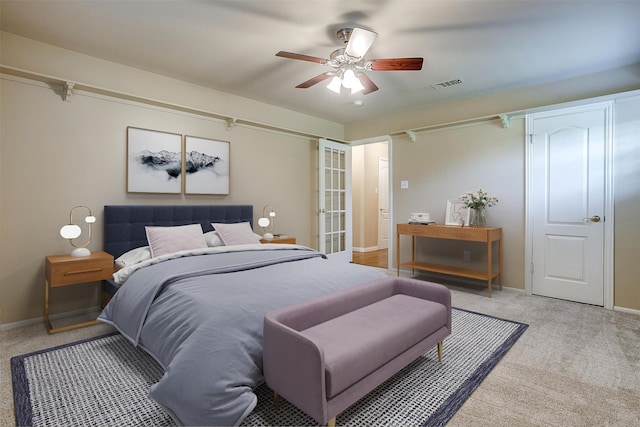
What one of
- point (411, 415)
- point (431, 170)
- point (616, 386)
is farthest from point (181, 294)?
point (431, 170)

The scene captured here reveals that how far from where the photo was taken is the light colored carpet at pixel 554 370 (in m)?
1.63

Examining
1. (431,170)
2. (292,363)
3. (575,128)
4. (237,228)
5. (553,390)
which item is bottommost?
(553,390)

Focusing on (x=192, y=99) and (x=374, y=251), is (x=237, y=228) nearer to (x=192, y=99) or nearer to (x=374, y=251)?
(x=192, y=99)

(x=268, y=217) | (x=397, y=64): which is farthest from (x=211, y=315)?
(x=268, y=217)

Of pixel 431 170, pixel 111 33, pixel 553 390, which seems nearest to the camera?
pixel 553 390

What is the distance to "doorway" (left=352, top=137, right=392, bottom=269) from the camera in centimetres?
705

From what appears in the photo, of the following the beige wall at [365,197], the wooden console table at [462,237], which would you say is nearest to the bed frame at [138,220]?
the wooden console table at [462,237]

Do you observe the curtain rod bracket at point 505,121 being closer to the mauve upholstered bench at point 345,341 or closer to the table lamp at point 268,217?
the mauve upholstered bench at point 345,341

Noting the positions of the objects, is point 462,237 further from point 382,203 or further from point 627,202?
point 382,203

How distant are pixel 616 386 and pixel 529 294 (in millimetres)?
2012

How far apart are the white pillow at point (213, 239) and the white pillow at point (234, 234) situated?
0.14 ft

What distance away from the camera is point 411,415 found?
162cm

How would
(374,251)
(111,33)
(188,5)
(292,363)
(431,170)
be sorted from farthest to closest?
1. (374,251)
2. (431,170)
3. (111,33)
4. (188,5)
5. (292,363)

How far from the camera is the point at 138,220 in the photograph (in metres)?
3.27
